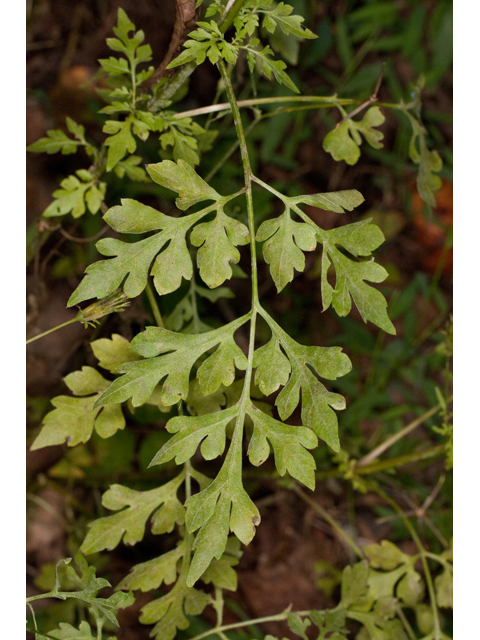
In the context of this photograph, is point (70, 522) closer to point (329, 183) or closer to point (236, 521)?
point (236, 521)

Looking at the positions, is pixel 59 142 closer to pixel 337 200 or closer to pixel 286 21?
pixel 286 21

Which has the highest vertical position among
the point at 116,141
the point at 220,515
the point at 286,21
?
Answer: the point at 286,21

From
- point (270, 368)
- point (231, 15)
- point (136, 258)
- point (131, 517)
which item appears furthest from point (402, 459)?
point (231, 15)

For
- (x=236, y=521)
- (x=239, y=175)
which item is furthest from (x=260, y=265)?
(x=236, y=521)

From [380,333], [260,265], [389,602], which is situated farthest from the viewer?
[380,333]

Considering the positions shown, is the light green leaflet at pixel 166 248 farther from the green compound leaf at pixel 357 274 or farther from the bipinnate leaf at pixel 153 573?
the bipinnate leaf at pixel 153 573

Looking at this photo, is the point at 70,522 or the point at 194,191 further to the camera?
the point at 70,522
